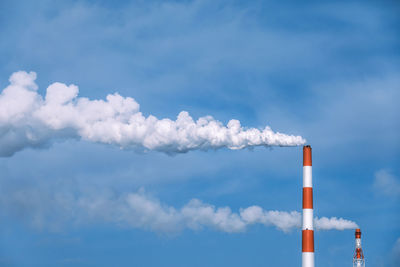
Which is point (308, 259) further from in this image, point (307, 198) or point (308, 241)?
point (307, 198)

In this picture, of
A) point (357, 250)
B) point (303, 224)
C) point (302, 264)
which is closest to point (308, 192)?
point (303, 224)

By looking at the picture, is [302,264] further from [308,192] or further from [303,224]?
[308,192]

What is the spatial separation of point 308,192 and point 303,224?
2.54m

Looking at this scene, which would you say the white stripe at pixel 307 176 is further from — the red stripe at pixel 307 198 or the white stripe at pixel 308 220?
the white stripe at pixel 308 220

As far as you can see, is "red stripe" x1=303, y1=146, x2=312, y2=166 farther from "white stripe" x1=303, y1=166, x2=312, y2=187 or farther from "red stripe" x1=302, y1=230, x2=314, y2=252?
"red stripe" x1=302, y1=230, x2=314, y2=252

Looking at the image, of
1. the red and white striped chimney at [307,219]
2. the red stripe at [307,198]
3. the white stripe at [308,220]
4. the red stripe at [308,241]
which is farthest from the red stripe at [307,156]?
the red stripe at [308,241]

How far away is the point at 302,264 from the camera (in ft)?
133

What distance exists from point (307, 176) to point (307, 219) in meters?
3.42

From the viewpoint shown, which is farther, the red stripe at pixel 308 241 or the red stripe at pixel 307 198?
the red stripe at pixel 307 198

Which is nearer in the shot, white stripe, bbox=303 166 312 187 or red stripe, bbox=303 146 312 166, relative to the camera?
white stripe, bbox=303 166 312 187

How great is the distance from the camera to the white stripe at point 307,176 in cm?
4166

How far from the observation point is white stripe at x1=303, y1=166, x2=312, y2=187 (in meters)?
41.7

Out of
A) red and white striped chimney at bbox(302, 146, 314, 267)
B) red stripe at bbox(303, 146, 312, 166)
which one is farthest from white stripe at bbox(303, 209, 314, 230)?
red stripe at bbox(303, 146, 312, 166)

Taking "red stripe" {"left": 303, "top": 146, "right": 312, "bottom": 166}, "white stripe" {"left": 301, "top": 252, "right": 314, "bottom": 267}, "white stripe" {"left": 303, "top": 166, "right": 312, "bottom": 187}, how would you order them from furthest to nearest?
"red stripe" {"left": 303, "top": 146, "right": 312, "bottom": 166}
"white stripe" {"left": 303, "top": 166, "right": 312, "bottom": 187}
"white stripe" {"left": 301, "top": 252, "right": 314, "bottom": 267}
